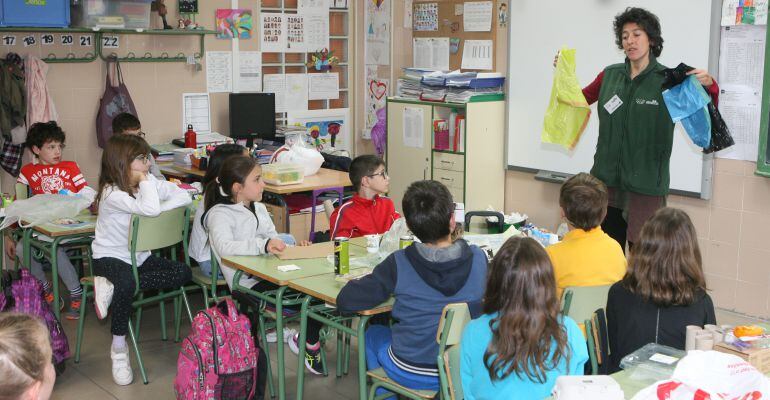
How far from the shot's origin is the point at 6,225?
4703 mm

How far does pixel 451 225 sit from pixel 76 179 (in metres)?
3.13

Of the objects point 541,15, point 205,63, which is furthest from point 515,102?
point 205,63

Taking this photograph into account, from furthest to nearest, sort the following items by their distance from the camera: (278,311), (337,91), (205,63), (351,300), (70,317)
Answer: (337,91) < (205,63) < (70,317) < (278,311) < (351,300)

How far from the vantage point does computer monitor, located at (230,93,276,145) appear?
6.84 metres

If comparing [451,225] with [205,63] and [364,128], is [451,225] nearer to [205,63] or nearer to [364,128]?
[205,63]

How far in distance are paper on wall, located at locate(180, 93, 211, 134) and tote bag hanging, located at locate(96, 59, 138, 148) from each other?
1.65 ft

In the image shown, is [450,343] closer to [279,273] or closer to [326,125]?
[279,273]

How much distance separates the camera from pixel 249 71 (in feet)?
23.3


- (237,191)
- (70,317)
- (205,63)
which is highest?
(205,63)

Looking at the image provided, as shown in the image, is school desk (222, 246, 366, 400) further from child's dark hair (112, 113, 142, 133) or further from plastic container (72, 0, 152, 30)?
plastic container (72, 0, 152, 30)

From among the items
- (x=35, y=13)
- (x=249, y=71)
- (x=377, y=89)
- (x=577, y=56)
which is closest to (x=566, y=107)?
(x=577, y=56)

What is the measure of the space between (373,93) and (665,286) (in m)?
5.17

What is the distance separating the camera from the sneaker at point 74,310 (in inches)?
206

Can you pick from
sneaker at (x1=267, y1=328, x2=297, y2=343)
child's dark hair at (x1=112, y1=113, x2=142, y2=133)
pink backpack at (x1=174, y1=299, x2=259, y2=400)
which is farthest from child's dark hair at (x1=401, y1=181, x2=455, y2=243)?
child's dark hair at (x1=112, y1=113, x2=142, y2=133)
